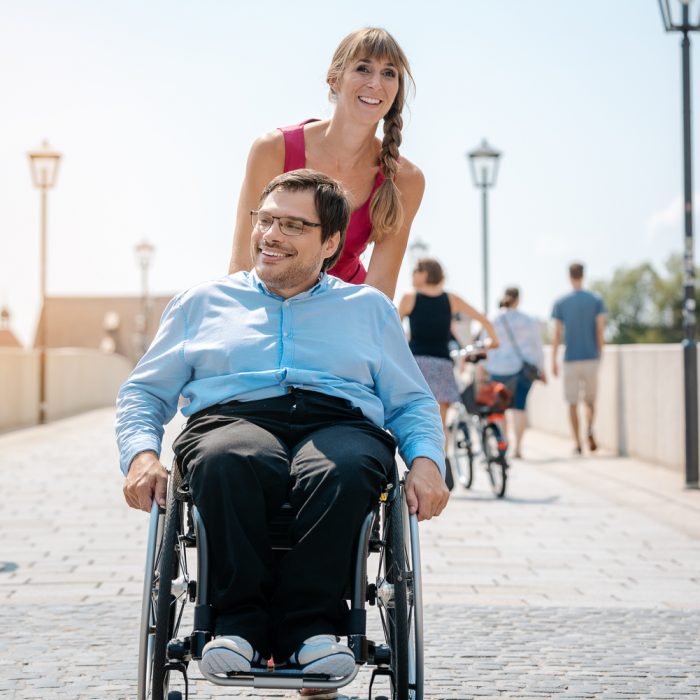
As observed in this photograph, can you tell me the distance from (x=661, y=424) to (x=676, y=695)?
8550 mm

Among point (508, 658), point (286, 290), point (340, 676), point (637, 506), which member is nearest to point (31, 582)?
point (508, 658)

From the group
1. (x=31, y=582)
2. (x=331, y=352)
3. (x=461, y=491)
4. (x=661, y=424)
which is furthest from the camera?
(x=661, y=424)

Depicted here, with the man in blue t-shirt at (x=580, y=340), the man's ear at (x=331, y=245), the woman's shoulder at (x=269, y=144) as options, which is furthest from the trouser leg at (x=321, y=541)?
the man in blue t-shirt at (x=580, y=340)

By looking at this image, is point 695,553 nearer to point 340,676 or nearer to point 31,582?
point 31,582

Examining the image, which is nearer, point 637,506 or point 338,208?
point 338,208

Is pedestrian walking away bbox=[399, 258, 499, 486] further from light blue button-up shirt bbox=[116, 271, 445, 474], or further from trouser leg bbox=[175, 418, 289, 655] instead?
trouser leg bbox=[175, 418, 289, 655]

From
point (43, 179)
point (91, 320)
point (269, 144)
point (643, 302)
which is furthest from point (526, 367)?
point (643, 302)

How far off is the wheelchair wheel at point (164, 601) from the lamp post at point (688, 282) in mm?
7687

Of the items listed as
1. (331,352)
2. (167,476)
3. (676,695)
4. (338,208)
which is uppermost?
(338,208)

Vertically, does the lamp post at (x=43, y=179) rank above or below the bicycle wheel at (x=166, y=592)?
above

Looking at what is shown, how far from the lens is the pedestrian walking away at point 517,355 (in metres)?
13.3

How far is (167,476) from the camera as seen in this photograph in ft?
11.5

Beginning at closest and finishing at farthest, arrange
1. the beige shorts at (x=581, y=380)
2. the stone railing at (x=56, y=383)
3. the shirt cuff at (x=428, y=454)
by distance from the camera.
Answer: the shirt cuff at (x=428, y=454), the beige shorts at (x=581, y=380), the stone railing at (x=56, y=383)

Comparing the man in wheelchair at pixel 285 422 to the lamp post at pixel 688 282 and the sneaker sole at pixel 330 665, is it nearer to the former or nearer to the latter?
the sneaker sole at pixel 330 665
